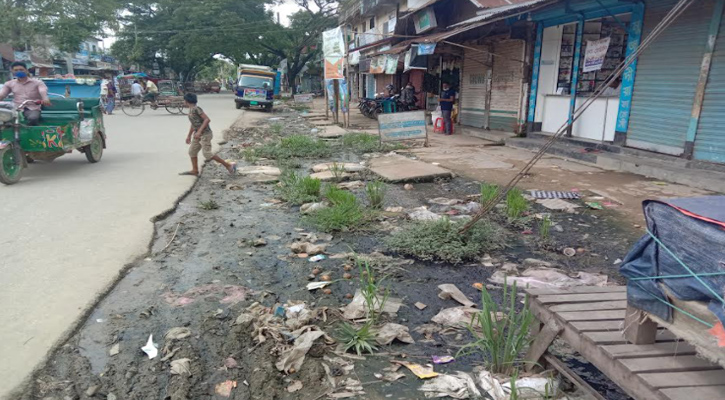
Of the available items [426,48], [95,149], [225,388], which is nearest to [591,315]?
[225,388]

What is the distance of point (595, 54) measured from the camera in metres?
8.77

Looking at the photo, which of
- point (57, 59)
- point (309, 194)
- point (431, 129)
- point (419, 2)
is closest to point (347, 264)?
point (309, 194)

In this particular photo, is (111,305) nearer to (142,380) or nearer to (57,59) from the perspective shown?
(142,380)

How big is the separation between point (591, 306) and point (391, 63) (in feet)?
45.2

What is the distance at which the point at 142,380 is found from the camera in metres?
2.46

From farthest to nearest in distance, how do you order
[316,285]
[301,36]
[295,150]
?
[301,36] → [295,150] → [316,285]

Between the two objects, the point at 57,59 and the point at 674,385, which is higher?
the point at 57,59

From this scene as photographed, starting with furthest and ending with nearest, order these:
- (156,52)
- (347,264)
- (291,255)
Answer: (156,52) < (291,255) < (347,264)

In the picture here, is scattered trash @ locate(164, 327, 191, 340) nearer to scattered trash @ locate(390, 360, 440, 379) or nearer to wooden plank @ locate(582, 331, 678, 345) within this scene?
scattered trash @ locate(390, 360, 440, 379)

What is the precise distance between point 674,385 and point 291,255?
124 inches

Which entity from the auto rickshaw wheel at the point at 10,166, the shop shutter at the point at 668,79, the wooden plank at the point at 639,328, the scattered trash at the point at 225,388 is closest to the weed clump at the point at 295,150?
the auto rickshaw wheel at the point at 10,166

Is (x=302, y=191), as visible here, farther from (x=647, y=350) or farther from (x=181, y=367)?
(x=647, y=350)

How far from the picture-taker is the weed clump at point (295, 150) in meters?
9.84

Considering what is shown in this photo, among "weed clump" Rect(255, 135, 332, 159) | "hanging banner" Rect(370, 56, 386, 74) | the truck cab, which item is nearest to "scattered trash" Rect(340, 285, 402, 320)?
"weed clump" Rect(255, 135, 332, 159)
